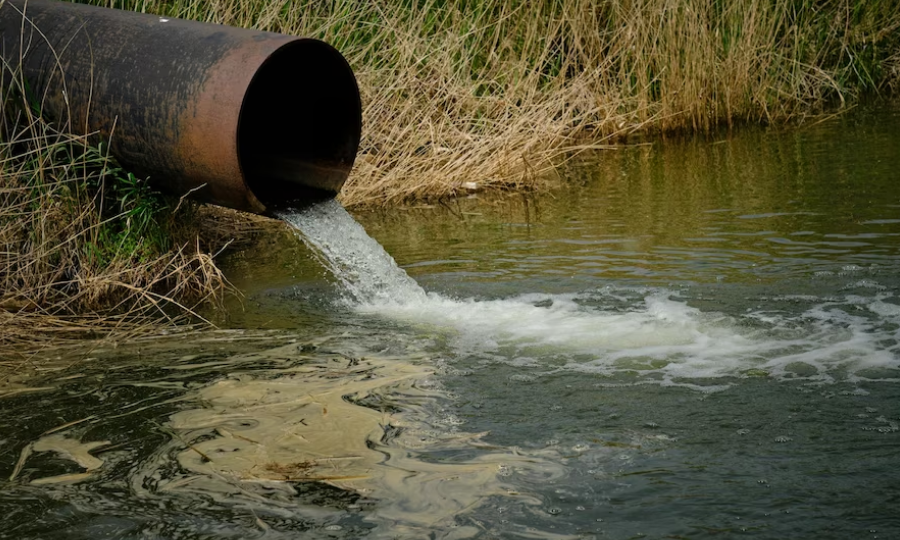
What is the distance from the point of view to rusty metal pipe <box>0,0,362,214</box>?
4.90 meters

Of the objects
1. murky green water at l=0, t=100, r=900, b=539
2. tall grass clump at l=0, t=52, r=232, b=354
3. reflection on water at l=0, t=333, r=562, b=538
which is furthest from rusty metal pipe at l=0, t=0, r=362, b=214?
reflection on water at l=0, t=333, r=562, b=538

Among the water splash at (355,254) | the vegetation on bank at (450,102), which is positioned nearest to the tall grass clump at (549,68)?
the vegetation on bank at (450,102)

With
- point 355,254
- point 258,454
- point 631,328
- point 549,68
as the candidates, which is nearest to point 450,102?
point 549,68

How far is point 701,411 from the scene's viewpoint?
3.57 meters

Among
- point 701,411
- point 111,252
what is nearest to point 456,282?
point 111,252

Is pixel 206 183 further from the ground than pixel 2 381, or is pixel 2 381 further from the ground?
pixel 206 183

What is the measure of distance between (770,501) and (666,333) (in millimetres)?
1554

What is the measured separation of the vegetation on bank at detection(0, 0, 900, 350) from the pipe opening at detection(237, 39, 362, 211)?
1.55 ft

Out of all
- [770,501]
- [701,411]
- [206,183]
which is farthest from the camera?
[206,183]

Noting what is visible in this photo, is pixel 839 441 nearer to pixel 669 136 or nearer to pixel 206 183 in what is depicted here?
pixel 206 183

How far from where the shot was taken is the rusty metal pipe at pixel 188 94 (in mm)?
4898

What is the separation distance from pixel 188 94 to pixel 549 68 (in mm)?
5168

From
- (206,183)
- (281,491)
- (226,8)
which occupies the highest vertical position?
(226,8)

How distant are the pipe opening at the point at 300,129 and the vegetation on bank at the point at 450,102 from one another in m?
0.47
